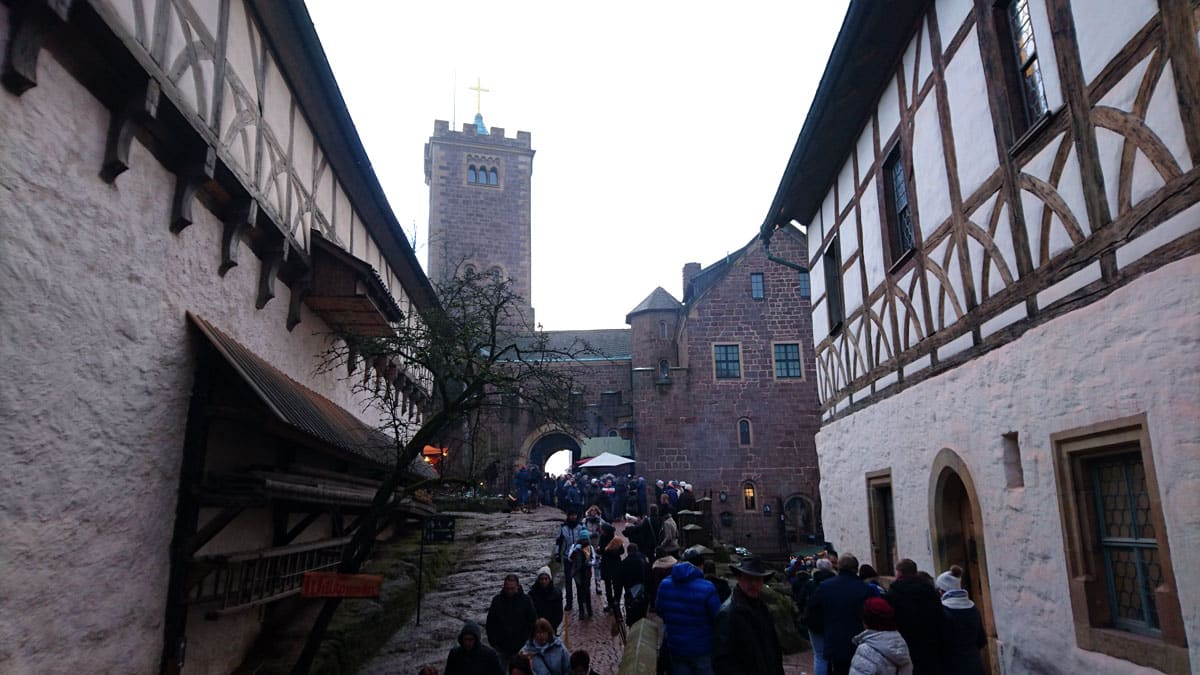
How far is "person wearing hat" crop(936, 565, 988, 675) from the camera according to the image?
5.70 meters

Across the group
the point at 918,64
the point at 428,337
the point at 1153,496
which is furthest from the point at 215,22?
the point at 1153,496

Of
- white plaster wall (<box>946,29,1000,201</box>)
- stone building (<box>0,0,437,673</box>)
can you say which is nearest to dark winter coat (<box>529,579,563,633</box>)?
stone building (<box>0,0,437,673</box>)

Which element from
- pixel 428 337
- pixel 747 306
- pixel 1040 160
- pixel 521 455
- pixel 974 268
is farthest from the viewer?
pixel 521 455

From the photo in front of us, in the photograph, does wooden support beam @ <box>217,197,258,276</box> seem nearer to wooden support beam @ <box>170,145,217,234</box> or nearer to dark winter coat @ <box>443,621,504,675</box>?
wooden support beam @ <box>170,145,217,234</box>

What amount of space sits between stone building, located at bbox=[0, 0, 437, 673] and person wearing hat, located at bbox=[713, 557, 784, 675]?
4.13m

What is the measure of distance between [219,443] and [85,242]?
2.56 meters

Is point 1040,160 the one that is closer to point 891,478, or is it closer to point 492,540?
point 891,478

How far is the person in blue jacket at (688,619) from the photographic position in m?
5.79

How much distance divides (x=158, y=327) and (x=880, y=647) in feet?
19.5

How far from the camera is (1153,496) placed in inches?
191

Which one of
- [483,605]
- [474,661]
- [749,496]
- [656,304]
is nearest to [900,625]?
[474,661]

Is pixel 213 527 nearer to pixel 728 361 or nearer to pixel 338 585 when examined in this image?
pixel 338 585

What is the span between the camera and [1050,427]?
5.91m

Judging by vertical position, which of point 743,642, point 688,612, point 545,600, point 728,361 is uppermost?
point 728,361
